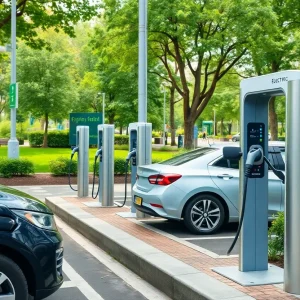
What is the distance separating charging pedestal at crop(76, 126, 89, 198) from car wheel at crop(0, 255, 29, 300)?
26.1ft

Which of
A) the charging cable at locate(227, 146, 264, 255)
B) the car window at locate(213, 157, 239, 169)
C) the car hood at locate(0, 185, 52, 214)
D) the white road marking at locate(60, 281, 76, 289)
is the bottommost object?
the white road marking at locate(60, 281, 76, 289)

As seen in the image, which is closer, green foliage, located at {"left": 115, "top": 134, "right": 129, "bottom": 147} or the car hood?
the car hood

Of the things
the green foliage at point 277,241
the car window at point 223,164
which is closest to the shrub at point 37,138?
the car window at point 223,164

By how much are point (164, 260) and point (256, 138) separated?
5.81 feet

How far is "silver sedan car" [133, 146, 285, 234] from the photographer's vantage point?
8148mm

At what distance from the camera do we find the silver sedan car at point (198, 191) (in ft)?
26.7

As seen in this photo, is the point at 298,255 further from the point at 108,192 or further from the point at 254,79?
the point at 108,192

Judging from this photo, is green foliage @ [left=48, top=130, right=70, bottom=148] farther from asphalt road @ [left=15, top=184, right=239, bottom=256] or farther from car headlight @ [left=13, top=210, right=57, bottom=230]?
car headlight @ [left=13, top=210, right=57, bottom=230]

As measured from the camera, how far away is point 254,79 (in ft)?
17.5

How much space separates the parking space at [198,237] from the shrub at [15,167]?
9.68 meters

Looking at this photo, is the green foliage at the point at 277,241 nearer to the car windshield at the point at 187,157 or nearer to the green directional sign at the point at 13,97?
the car windshield at the point at 187,157

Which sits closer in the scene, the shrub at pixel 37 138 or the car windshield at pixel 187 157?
the car windshield at pixel 187 157

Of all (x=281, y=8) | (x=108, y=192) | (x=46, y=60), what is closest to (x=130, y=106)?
(x=46, y=60)

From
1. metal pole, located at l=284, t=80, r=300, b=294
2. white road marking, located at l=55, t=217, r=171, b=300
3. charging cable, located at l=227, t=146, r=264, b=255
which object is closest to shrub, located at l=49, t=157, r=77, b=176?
white road marking, located at l=55, t=217, r=171, b=300
